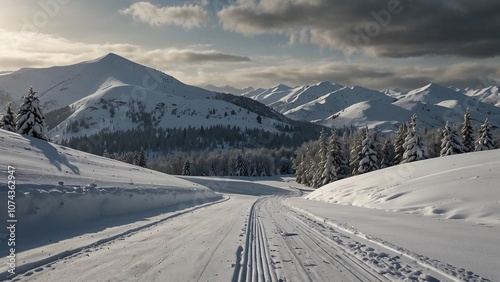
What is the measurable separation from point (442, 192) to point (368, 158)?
38514mm

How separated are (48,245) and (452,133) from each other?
2169 inches

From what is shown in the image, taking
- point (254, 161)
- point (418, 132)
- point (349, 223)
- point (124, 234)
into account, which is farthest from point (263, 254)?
point (254, 161)

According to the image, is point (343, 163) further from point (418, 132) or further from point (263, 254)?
point (263, 254)

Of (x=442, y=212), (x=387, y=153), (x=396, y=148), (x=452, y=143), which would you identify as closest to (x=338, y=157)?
(x=396, y=148)

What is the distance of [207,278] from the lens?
7.07 metres

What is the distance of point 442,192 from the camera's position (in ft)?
63.4

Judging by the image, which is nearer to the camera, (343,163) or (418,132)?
(418,132)

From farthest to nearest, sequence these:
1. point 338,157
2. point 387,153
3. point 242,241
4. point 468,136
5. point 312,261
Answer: point 387,153 < point 338,157 < point 468,136 < point 242,241 < point 312,261

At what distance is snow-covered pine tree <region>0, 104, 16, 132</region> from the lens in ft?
140

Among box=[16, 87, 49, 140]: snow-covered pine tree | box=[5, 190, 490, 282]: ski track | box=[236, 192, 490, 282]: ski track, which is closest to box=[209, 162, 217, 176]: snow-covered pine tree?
box=[16, 87, 49, 140]: snow-covered pine tree

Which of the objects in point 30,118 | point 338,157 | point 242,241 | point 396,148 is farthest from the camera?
point 338,157

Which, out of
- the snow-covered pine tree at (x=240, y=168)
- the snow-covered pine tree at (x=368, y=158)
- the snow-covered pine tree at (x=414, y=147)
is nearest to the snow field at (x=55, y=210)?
the snow-covered pine tree at (x=414, y=147)

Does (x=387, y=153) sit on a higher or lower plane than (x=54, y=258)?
higher

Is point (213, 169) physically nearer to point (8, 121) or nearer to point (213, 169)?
point (213, 169)
